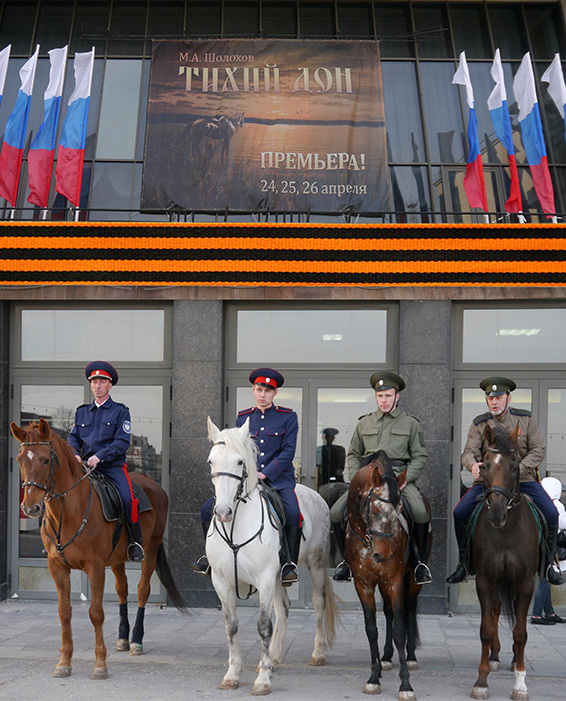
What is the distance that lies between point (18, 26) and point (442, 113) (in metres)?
6.56

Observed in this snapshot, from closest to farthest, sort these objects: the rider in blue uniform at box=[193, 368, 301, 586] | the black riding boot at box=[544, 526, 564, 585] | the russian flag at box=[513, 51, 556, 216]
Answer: the black riding boot at box=[544, 526, 564, 585]
the rider in blue uniform at box=[193, 368, 301, 586]
the russian flag at box=[513, 51, 556, 216]

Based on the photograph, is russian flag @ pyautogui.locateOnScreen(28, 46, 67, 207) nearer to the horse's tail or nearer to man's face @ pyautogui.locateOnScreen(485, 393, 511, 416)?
the horse's tail

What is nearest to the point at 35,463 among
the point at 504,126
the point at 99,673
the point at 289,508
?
the point at 99,673

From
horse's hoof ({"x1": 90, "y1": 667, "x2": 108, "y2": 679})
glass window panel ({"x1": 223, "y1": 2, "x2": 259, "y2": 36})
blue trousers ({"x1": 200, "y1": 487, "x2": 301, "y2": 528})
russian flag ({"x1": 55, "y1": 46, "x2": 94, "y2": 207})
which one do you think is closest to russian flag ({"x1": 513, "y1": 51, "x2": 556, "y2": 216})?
glass window panel ({"x1": 223, "y1": 2, "x2": 259, "y2": 36})

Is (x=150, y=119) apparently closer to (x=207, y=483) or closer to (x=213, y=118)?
(x=213, y=118)

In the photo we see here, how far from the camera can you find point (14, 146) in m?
11.2

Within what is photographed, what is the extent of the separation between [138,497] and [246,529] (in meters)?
1.85

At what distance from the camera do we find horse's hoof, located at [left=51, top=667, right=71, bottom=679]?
737cm

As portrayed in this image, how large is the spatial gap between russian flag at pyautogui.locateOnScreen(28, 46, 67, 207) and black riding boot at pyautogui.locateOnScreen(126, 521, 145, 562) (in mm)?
4935

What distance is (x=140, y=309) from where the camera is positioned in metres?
11.0

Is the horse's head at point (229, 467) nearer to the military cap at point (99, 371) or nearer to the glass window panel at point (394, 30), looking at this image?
the military cap at point (99, 371)

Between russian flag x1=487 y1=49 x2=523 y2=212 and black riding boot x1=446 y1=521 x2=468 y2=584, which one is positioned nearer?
black riding boot x1=446 y1=521 x2=468 y2=584

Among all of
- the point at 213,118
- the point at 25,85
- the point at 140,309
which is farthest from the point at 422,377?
the point at 25,85

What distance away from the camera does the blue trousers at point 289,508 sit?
762 cm
